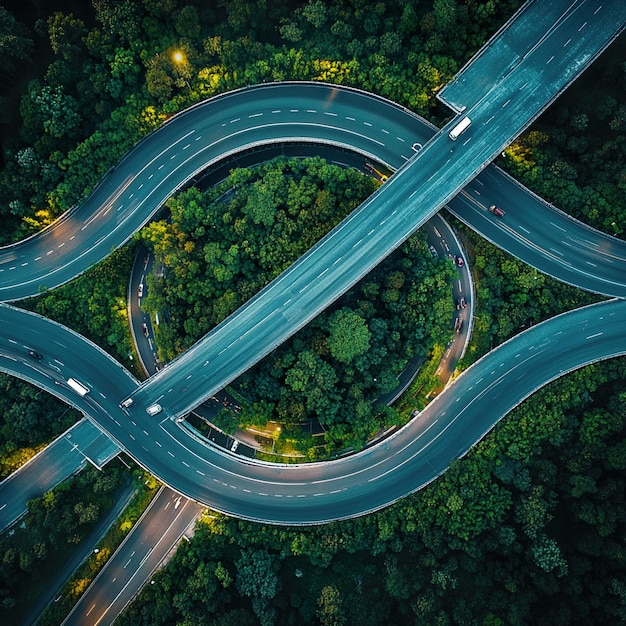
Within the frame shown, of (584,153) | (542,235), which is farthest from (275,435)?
(584,153)

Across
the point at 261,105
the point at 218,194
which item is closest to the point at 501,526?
the point at 218,194

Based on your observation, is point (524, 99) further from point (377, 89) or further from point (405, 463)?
point (405, 463)

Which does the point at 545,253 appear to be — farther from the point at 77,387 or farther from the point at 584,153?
the point at 77,387

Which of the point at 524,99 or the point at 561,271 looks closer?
the point at 524,99

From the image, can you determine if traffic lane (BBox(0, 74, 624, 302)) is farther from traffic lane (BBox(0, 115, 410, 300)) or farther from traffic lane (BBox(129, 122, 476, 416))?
traffic lane (BBox(129, 122, 476, 416))

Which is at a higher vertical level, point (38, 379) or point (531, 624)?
point (531, 624)

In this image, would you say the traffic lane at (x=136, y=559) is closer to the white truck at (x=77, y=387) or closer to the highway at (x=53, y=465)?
the highway at (x=53, y=465)
